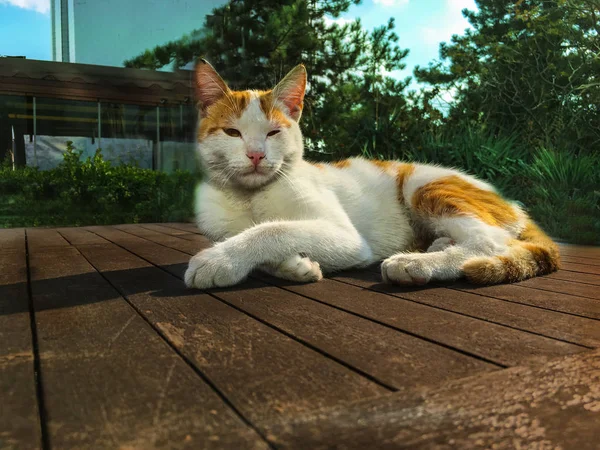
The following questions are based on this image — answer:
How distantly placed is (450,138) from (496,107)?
20.6 inches

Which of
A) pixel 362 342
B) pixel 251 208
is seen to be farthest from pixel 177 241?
pixel 362 342

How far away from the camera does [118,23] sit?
274 centimetres

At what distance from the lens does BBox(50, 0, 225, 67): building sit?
272 cm

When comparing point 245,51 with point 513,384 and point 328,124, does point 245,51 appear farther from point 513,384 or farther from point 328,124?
point 513,384

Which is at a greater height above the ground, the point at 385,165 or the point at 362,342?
the point at 385,165

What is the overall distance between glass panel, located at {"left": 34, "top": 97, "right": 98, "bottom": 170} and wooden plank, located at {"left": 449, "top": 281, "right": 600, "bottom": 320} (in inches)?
119

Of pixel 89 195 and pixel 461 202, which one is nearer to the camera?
pixel 461 202

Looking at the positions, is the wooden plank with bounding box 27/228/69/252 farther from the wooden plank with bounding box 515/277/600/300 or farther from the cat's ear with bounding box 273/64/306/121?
the wooden plank with bounding box 515/277/600/300

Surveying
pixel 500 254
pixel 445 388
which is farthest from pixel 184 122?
pixel 445 388

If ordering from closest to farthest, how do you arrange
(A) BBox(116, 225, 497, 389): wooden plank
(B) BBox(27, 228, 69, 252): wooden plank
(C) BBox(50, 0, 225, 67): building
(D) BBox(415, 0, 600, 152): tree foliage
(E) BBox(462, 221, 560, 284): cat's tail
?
(A) BBox(116, 225, 497, 389): wooden plank < (E) BBox(462, 221, 560, 284): cat's tail < (D) BBox(415, 0, 600, 152): tree foliage < (B) BBox(27, 228, 69, 252): wooden plank < (C) BBox(50, 0, 225, 67): building

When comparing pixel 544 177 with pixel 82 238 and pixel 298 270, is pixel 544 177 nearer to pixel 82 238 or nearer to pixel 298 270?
pixel 298 270

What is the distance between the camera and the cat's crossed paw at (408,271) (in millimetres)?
1235

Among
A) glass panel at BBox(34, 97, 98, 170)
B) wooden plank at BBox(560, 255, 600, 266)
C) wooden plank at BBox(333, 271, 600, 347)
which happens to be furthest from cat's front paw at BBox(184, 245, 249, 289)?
glass panel at BBox(34, 97, 98, 170)

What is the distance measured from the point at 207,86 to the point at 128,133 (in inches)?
85.6
